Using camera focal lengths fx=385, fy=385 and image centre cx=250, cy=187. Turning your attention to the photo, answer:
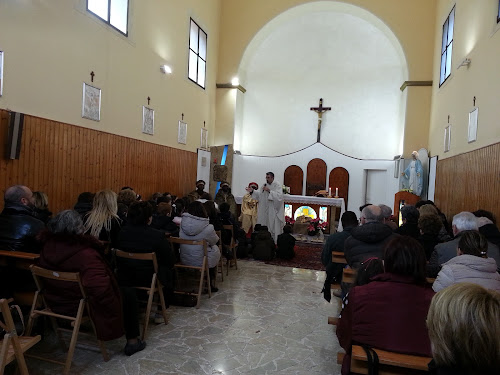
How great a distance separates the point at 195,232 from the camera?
464 centimetres

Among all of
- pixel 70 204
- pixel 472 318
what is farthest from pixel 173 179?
pixel 472 318

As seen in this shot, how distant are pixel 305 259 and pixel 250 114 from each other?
7465mm

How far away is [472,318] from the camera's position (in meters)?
1.18

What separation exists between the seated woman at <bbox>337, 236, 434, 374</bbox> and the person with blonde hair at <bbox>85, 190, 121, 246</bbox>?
283cm

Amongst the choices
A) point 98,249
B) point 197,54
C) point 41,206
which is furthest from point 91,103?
point 197,54

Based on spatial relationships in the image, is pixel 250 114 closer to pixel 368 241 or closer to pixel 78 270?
pixel 368 241

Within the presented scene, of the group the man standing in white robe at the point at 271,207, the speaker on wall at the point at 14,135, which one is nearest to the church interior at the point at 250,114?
the speaker on wall at the point at 14,135

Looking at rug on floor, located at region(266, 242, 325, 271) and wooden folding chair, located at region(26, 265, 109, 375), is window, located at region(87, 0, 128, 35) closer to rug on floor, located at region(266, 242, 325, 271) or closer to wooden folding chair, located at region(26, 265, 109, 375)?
wooden folding chair, located at region(26, 265, 109, 375)

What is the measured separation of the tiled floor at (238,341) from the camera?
3.18 meters

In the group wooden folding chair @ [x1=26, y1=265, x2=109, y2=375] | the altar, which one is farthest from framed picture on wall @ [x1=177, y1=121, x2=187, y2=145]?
wooden folding chair @ [x1=26, y1=265, x2=109, y2=375]

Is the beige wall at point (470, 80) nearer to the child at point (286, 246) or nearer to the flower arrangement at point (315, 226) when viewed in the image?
Answer: the flower arrangement at point (315, 226)

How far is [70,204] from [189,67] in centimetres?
562

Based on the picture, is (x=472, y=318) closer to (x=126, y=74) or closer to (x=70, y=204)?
(x=70, y=204)

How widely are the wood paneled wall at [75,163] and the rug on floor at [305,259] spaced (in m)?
3.36
